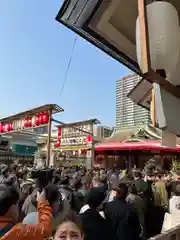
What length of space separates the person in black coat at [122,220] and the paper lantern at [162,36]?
5.87 feet

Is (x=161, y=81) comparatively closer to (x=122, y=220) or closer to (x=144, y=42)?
(x=144, y=42)

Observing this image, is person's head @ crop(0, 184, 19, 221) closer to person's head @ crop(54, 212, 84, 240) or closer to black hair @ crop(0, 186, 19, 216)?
black hair @ crop(0, 186, 19, 216)

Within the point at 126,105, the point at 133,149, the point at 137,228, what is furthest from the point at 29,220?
the point at 126,105

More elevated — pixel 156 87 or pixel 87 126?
pixel 87 126

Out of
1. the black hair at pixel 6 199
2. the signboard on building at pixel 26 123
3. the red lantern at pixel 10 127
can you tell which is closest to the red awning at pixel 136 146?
the signboard on building at pixel 26 123

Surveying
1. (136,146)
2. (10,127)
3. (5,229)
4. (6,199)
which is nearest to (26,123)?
(10,127)

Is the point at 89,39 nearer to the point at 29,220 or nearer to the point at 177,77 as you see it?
the point at 177,77

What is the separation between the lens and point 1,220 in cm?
229

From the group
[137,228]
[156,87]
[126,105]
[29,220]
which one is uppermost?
[126,105]

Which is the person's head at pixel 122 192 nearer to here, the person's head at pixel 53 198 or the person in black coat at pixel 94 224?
the person in black coat at pixel 94 224

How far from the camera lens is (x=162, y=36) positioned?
2375mm

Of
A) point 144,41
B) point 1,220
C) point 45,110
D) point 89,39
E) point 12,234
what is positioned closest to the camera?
point 12,234

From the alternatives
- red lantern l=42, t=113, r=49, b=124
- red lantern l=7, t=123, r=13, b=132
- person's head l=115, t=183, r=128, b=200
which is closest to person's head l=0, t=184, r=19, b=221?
person's head l=115, t=183, r=128, b=200

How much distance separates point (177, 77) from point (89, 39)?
111 centimetres
